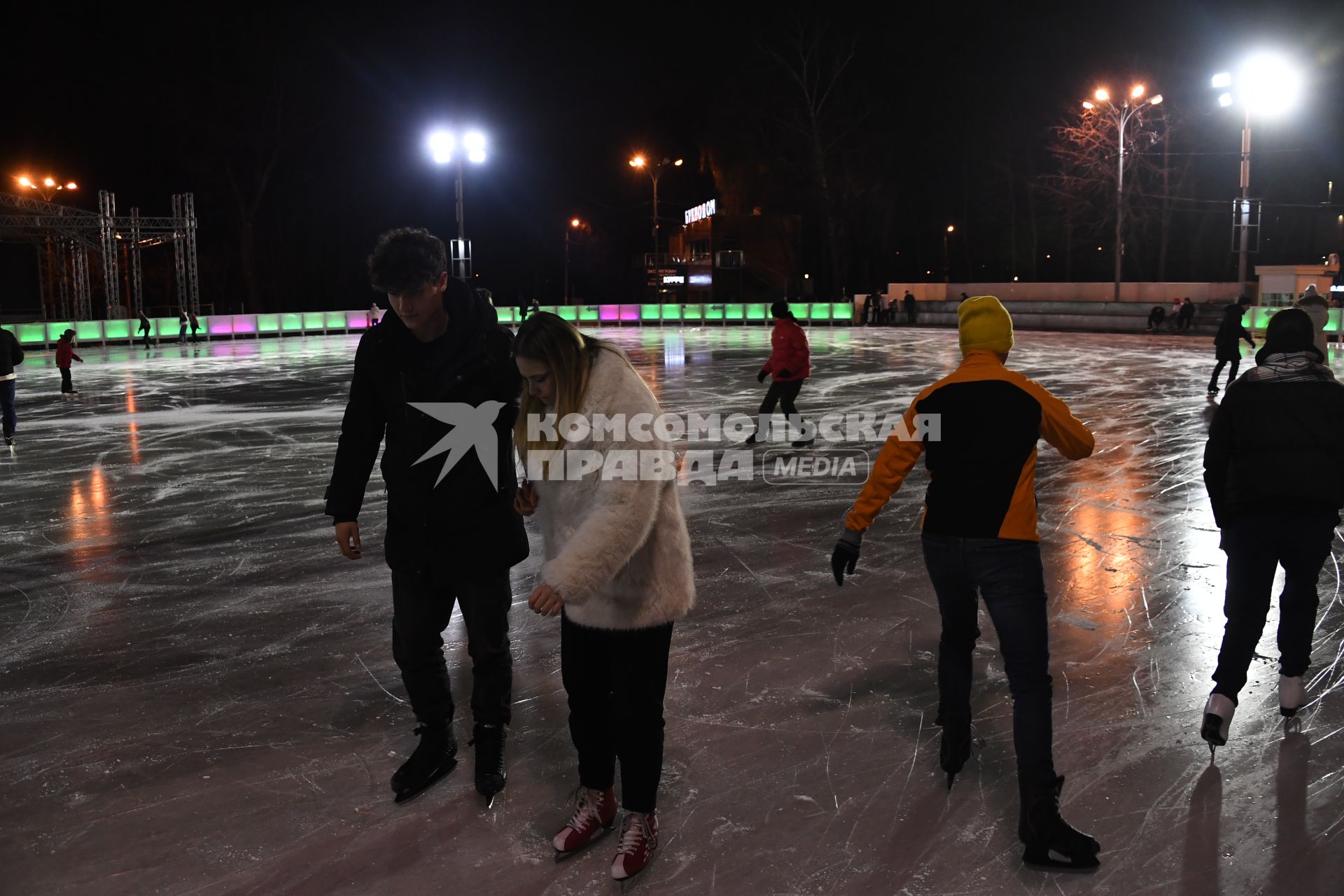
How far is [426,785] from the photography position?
3846 mm

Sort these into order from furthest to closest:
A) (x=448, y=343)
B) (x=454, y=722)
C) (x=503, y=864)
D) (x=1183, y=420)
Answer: (x=1183, y=420)
(x=454, y=722)
(x=448, y=343)
(x=503, y=864)

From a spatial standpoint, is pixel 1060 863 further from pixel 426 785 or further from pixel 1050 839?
pixel 426 785

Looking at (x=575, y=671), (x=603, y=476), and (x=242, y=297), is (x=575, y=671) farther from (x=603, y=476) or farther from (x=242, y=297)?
(x=242, y=297)

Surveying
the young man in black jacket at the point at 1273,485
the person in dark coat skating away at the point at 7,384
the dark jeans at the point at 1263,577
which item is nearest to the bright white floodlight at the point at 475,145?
the person in dark coat skating away at the point at 7,384

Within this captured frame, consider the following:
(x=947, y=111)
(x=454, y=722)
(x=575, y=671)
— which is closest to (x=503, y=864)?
(x=575, y=671)

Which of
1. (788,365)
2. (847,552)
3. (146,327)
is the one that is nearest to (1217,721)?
(847,552)

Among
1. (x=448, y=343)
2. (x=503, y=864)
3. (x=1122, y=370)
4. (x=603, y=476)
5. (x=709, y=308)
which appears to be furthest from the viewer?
(x=709, y=308)

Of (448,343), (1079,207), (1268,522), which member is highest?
(1079,207)

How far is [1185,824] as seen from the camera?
350cm

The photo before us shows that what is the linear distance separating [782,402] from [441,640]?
28.3ft

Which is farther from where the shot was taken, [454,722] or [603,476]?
[454,722]

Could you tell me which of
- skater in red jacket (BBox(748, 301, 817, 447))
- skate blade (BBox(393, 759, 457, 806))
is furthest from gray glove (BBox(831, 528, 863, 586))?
skater in red jacket (BBox(748, 301, 817, 447))

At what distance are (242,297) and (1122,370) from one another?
47.0m

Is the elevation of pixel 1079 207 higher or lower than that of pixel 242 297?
higher
